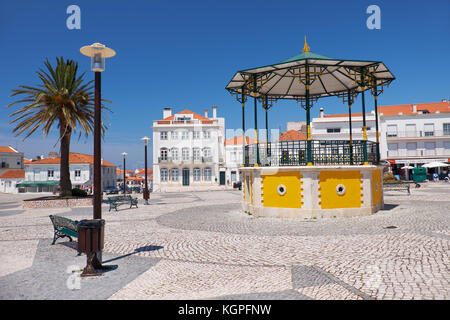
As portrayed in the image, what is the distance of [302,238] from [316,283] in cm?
362

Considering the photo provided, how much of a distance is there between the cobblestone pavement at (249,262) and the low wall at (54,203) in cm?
1097

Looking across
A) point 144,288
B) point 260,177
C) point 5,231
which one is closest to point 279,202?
point 260,177

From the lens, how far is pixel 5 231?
443 inches

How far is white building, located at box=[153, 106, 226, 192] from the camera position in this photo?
47.6 m

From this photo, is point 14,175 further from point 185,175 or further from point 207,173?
point 207,173

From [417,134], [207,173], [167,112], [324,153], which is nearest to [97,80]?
[324,153]

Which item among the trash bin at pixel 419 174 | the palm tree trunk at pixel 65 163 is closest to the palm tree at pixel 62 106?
the palm tree trunk at pixel 65 163

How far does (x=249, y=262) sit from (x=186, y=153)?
4231 centimetres

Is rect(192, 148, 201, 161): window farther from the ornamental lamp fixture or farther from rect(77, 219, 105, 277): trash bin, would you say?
rect(77, 219, 105, 277): trash bin

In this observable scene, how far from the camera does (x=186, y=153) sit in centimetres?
4809

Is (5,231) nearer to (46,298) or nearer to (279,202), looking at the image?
(46,298)

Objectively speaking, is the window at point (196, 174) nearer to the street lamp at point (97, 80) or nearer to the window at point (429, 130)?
the window at point (429, 130)

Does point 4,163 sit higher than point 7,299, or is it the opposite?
point 4,163

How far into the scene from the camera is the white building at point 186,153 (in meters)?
47.6
